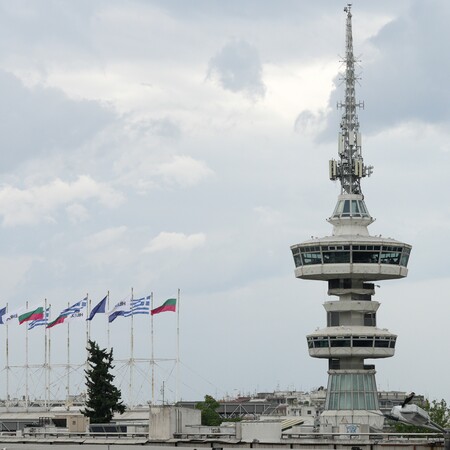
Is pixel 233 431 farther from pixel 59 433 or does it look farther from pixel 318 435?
pixel 59 433

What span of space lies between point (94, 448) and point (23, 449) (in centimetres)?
600

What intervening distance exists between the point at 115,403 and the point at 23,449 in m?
97.8

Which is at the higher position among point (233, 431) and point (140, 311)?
point (140, 311)

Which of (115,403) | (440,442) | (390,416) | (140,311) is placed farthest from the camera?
(140,311)

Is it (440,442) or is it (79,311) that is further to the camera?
Answer: (79,311)

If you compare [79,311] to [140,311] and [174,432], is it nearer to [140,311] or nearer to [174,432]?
[140,311]

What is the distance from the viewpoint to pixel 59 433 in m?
100

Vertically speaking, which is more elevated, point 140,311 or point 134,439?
point 140,311

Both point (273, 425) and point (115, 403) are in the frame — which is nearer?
point (273, 425)

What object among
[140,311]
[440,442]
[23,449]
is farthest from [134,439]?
[140,311]

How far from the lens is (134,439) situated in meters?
88.8

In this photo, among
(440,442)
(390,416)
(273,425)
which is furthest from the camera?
(273,425)

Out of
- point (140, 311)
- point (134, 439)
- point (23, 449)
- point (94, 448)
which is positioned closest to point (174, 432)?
point (134, 439)

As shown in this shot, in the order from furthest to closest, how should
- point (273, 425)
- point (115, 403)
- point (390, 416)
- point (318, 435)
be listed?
point (115, 403), point (318, 435), point (273, 425), point (390, 416)
